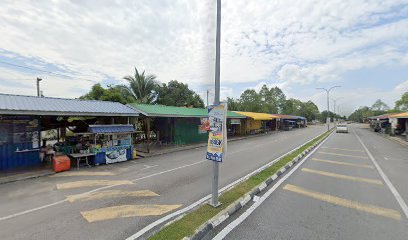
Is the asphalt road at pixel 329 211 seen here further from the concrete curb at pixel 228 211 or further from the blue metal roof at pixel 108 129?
the blue metal roof at pixel 108 129

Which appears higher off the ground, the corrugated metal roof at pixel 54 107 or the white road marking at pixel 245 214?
the corrugated metal roof at pixel 54 107

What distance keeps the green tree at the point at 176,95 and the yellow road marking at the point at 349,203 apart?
28997 millimetres

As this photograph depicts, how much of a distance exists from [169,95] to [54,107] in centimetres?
2616

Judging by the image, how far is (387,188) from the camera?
7.00 m

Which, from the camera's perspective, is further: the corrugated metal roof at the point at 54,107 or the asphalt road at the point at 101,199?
the corrugated metal roof at the point at 54,107

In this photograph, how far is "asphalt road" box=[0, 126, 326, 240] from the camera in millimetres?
4590

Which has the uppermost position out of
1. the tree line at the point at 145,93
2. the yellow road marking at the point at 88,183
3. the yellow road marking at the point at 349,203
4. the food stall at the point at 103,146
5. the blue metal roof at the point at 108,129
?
the tree line at the point at 145,93

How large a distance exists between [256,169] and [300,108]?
274 ft

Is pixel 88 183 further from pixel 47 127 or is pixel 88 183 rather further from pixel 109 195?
pixel 47 127

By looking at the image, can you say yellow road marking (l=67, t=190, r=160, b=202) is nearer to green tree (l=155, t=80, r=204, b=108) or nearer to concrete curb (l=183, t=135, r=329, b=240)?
concrete curb (l=183, t=135, r=329, b=240)

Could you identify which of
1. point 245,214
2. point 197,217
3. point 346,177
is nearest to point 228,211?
point 245,214

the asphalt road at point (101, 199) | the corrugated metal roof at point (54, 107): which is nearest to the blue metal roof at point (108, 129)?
the corrugated metal roof at point (54, 107)

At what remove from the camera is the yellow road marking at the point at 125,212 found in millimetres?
5098

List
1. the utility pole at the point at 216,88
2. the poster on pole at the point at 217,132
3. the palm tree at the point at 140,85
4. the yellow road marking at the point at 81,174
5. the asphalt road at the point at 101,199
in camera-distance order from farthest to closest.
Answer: the palm tree at the point at 140,85 → the yellow road marking at the point at 81,174 → the utility pole at the point at 216,88 → the poster on pole at the point at 217,132 → the asphalt road at the point at 101,199
